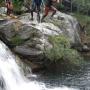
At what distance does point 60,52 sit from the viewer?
814 inches

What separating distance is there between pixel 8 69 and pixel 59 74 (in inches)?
134

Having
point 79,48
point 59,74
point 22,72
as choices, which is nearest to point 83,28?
point 79,48

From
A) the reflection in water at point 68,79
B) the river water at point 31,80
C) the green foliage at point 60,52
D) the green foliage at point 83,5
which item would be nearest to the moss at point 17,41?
the river water at point 31,80

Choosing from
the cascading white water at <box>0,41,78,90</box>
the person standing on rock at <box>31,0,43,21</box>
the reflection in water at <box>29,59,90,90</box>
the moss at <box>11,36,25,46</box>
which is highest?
the person standing on rock at <box>31,0,43,21</box>

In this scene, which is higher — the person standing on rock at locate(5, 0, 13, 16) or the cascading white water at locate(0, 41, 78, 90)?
the person standing on rock at locate(5, 0, 13, 16)

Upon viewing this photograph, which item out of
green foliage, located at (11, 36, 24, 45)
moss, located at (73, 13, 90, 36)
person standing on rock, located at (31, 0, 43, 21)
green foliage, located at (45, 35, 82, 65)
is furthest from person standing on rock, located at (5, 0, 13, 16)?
moss, located at (73, 13, 90, 36)

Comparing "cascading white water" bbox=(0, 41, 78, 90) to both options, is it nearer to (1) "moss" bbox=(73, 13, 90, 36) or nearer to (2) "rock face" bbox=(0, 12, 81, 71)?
(2) "rock face" bbox=(0, 12, 81, 71)

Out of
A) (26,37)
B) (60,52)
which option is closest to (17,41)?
(26,37)

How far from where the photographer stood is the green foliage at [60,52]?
20.5m

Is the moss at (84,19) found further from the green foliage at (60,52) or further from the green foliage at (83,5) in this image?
the green foliage at (60,52)

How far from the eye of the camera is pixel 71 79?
20219 mm

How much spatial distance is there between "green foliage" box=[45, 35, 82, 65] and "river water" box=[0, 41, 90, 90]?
2.74ft

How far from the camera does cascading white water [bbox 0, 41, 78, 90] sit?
18.1 metres

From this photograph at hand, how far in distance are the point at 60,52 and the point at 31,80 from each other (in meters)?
2.24
